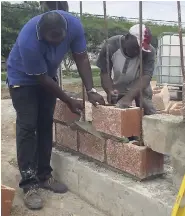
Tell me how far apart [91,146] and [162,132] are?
80 cm

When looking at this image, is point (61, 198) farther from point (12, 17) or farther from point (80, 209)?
point (12, 17)

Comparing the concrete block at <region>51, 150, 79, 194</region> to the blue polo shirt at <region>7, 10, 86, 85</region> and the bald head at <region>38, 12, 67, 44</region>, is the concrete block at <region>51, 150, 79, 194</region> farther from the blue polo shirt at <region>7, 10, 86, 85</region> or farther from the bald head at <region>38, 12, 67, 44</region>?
the bald head at <region>38, 12, 67, 44</region>

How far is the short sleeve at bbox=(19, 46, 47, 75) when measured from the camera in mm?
2945

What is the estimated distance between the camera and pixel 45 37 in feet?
9.55

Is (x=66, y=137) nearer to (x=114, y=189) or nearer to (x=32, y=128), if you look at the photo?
(x=32, y=128)

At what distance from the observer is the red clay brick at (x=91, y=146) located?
10.6ft

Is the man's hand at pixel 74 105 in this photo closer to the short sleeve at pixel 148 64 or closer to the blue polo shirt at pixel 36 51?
the blue polo shirt at pixel 36 51

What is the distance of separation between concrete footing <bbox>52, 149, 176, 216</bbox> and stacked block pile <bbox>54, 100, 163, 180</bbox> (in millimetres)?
74

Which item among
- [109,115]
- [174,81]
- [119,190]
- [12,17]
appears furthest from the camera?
[12,17]

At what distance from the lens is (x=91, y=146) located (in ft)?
11.0

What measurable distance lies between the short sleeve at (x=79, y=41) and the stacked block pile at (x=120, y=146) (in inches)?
20.0

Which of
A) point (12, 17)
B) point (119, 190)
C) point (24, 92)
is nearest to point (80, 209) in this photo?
point (119, 190)

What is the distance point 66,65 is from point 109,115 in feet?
56.4

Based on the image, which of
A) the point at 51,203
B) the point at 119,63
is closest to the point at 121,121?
the point at 51,203
